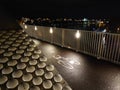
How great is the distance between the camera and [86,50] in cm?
657

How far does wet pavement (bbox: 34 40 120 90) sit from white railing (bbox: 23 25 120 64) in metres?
0.41

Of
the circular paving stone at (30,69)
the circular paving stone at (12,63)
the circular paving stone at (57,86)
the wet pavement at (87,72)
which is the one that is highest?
the circular paving stone at (12,63)

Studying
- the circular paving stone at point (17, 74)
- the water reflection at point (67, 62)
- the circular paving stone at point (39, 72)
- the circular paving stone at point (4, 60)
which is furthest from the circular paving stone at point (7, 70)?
the water reflection at point (67, 62)

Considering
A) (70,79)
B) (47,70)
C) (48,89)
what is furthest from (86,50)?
(48,89)

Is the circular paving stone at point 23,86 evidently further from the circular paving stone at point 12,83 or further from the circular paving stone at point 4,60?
the circular paving stone at point 4,60

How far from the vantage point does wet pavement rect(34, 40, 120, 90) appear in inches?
147

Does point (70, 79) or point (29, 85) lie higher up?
point (29, 85)

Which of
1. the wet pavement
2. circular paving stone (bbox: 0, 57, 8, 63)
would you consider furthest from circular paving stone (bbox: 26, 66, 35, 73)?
the wet pavement

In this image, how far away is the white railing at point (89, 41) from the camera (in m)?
5.52

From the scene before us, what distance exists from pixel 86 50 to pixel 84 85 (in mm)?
3072

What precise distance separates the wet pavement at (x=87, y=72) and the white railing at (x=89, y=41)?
16.2 inches

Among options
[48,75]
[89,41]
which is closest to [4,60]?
[48,75]

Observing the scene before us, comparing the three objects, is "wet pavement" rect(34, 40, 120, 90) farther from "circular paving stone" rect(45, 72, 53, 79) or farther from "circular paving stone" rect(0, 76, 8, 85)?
"circular paving stone" rect(0, 76, 8, 85)

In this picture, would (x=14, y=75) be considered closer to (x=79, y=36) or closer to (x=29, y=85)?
(x=29, y=85)
